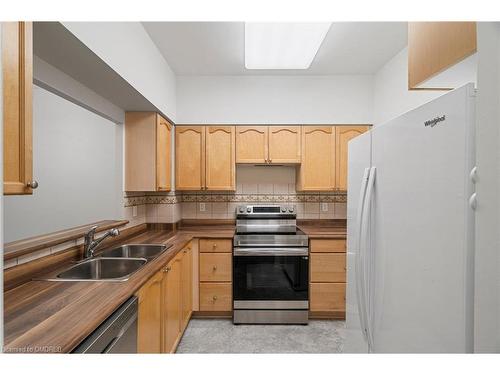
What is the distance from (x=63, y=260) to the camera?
5.91ft

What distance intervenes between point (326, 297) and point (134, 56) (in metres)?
2.62

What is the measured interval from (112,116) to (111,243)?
106 cm

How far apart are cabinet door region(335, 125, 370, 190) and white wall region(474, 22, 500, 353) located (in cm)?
272

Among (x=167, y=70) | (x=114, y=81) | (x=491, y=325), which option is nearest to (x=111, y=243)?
(x=114, y=81)

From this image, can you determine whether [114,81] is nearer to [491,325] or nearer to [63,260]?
[63,260]

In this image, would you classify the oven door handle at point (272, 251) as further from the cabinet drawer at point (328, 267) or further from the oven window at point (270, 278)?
the cabinet drawer at point (328, 267)

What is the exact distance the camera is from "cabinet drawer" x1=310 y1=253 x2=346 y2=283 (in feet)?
9.45

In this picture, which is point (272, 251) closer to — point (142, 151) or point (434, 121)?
point (142, 151)

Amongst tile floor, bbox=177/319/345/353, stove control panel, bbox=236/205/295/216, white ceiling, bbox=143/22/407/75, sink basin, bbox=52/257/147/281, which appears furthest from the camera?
stove control panel, bbox=236/205/295/216

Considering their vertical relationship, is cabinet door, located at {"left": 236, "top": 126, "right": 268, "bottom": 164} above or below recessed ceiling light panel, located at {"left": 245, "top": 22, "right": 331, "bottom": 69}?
below

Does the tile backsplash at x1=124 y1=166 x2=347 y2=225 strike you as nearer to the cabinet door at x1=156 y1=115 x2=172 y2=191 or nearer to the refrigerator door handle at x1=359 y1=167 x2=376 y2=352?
the cabinet door at x1=156 y1=115 x2=172 y2=191

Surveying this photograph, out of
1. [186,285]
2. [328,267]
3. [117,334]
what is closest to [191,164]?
[186,285]

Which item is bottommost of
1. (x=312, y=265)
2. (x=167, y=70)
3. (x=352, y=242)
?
(x=312, y=265)

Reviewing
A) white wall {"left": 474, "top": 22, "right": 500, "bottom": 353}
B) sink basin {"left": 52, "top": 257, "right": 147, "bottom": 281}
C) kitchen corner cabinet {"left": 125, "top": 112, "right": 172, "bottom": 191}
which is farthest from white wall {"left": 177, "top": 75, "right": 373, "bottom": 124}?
white wall {"left": 474, "top": 22, "right": 500, "bottom": 353}
